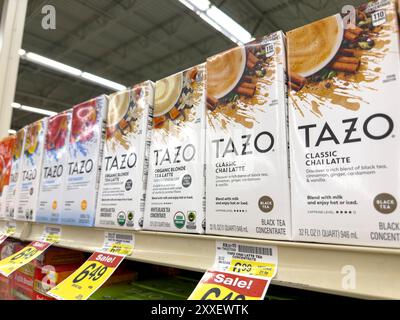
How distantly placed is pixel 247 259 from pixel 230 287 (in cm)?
7

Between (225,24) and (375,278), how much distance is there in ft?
14.8

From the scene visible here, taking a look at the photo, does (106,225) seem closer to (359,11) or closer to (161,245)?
(161,245)

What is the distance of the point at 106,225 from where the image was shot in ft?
2.79

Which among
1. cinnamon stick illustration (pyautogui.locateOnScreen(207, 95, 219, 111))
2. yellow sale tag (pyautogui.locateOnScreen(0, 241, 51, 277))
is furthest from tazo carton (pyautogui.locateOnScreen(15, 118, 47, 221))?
cinnamon stick illustration (pyautogui.locateOnScreen(207, 95, 219, 111))

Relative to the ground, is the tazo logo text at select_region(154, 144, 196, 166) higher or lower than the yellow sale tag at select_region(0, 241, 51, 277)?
higher

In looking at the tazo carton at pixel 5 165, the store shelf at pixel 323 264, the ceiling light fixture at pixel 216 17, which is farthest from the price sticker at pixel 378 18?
the ceiling light fixture at pixel 216 17

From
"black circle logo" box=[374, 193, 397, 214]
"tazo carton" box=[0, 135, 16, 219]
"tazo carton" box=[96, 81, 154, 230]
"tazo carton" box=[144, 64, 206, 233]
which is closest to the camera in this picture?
"black circle logo" box=[374, 193, 397, 214]

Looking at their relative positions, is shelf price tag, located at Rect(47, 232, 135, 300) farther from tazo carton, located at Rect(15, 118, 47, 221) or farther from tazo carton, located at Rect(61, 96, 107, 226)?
tazo carton, located at Rect(15, 118, 47, 221)

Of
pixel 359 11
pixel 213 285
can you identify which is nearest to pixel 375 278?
pixel 213 285

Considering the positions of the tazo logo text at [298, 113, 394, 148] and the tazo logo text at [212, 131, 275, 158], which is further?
the tazo logo text at [212, 131, 275, 158]

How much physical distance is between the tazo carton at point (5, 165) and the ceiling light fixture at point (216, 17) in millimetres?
3221

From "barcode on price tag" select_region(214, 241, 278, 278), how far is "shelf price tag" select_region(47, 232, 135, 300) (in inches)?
11.1

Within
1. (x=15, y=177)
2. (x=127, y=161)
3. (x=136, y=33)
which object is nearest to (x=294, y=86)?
(x=127, y=161)

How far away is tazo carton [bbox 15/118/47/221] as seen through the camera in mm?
1186
